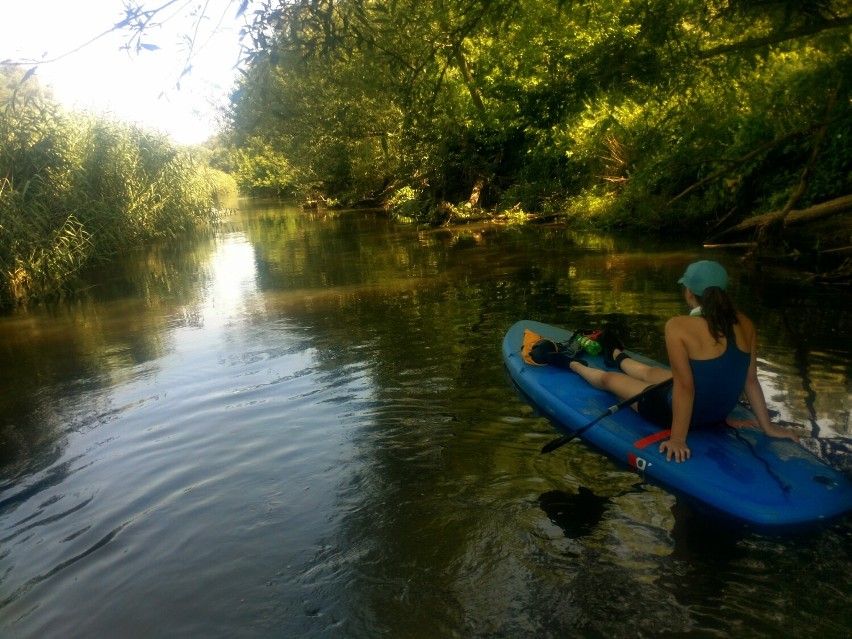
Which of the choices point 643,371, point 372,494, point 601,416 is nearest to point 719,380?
point 601,416

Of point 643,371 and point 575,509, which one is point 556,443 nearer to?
point 575,509

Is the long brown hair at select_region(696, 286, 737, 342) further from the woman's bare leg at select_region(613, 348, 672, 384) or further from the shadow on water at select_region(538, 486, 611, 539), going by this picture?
the shadow on water at select_region(538, 486, 611, 539)

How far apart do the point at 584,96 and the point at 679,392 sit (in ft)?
12.3

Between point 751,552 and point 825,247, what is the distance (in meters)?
8.49

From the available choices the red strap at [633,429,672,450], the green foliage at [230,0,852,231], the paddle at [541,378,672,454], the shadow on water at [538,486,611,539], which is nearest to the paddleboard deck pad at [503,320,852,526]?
the red strap at [633,429,672,450]

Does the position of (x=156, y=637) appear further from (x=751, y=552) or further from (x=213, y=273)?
(x=213, y=273)

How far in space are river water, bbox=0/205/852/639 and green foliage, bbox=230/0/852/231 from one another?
2.14m

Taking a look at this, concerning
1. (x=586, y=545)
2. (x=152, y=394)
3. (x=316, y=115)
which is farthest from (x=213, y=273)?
(x=586, y=545)

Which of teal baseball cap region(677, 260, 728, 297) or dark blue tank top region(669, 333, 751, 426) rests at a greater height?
teal baseball cap region(677, 260, 728, 297)

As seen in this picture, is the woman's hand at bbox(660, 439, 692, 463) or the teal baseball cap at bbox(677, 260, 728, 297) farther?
the woman's hand at bbox(660, 439, 692, 463)

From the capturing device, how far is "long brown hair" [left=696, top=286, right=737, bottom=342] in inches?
135

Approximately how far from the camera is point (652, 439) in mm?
3830

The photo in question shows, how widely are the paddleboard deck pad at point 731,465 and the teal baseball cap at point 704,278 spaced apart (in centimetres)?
84

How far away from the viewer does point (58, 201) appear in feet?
40.3
